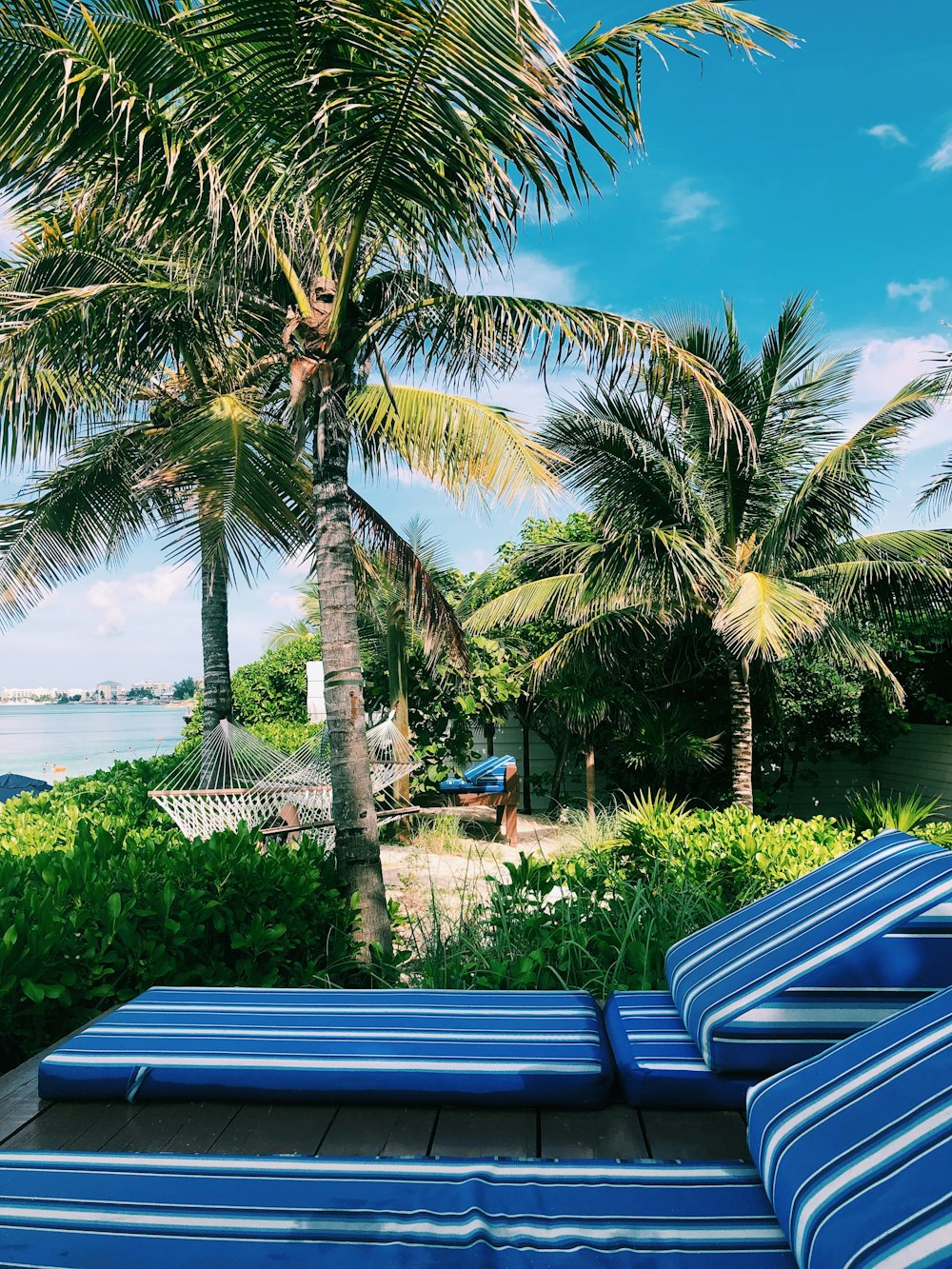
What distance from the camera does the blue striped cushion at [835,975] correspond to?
5.48 ft

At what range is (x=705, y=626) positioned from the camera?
→ 9.44 metres

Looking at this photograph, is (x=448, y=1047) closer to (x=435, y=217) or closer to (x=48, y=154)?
→ (x=435, y=217)

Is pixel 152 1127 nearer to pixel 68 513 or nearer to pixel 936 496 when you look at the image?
pixel 68 513

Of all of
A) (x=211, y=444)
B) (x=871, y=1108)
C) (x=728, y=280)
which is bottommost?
(x=871, y=1108)

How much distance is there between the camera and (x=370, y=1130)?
1632mm

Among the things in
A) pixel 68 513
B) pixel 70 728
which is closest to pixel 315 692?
pixel 68 513

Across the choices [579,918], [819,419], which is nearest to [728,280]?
[819,419]

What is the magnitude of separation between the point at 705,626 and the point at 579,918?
21.4 feet

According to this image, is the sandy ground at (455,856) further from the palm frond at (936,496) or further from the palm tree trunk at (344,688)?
the palm frond at (936,496)

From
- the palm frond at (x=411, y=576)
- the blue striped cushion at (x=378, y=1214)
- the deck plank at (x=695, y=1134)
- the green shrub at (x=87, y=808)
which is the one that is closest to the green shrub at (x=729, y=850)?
the deck plank at (x=695, y=1134)

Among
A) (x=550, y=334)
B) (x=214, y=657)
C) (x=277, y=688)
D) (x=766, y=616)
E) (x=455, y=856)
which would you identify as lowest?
(x=455, y=856)

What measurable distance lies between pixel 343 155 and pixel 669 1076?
11.1 feet

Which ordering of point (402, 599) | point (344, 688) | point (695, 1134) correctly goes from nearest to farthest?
1. point (695, 1134)
2. point (344, 688)
3. point (402, 599)

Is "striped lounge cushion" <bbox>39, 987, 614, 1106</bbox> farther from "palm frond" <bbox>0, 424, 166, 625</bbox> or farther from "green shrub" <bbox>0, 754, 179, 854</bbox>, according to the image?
"palm frond" <bbox>0, 424, 166, 625</bbox>
